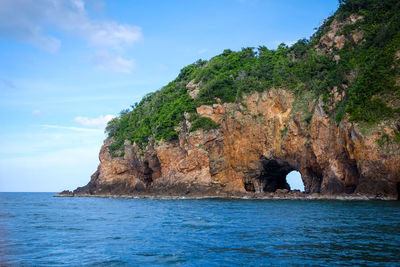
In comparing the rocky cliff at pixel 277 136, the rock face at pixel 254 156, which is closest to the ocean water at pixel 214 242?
the rocky cliff at pixel 277 136

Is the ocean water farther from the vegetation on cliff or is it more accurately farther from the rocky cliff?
the vegetation on cliff

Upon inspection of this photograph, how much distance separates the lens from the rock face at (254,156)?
35094mm

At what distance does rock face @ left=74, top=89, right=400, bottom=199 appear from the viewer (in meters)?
35.1

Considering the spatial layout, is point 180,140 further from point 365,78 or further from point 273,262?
point 273,262

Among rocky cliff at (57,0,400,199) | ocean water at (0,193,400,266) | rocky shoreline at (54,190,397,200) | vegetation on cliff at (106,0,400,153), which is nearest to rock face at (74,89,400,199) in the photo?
rocky cliff at (57,0,400,199)

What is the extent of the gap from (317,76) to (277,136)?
28.0ft

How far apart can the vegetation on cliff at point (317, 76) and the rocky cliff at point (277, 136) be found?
0.47 feet

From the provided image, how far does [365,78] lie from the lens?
3325 cm

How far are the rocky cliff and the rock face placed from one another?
12 cm

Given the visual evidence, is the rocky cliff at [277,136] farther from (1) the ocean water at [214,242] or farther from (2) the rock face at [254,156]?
(1) the ocean water at [214,242]

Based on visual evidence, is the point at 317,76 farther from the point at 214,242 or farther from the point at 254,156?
the point at 214,242

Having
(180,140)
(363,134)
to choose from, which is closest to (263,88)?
(180,140)

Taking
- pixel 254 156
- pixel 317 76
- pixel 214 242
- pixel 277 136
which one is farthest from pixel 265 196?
pixel 214 242

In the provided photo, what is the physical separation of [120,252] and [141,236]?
3.33 meters
